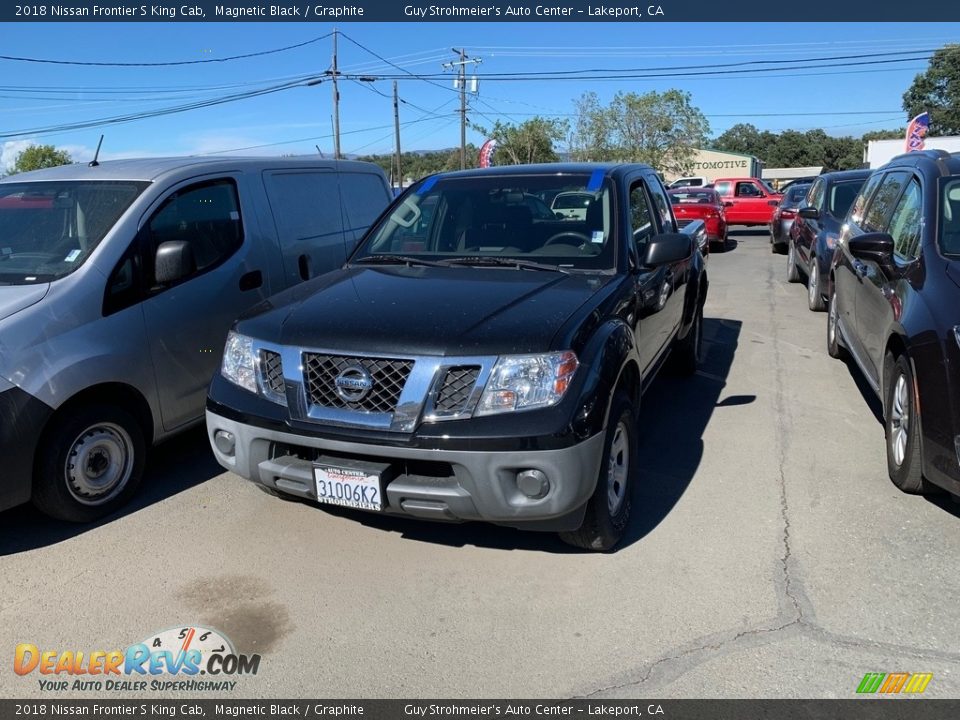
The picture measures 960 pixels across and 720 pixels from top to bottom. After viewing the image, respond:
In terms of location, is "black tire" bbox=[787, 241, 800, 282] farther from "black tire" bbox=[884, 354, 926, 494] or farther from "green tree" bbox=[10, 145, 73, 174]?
A: "green tree" bbox=[10, 145, 73, 174]

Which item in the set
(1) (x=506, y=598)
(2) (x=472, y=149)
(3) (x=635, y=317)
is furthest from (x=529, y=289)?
(2) (x=472, y=149)

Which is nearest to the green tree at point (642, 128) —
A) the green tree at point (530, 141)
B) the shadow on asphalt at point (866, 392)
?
the green tree at point (530, 141)

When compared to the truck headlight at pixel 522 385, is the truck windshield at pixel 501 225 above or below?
above

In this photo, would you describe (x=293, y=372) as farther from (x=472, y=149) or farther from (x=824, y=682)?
(x=472, y=149)

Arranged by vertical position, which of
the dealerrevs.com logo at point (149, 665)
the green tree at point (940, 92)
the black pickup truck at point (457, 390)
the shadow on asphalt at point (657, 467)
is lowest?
the dealerrevs.com logo at point (149, 665)

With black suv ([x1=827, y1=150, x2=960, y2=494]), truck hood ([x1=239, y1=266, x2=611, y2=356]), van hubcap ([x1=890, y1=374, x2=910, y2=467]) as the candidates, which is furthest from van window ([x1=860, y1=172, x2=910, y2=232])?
truck hood ([x1=239, y1=266, x2=611, y2=356])

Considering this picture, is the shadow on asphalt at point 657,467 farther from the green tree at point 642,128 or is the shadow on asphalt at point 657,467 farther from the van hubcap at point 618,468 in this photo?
the green tree at point 642,128

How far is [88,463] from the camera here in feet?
13.4

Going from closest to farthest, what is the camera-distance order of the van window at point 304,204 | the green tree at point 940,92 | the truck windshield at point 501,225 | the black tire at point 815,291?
1. the truck windshield at point 501,225
2. the van window at point 304,204
3. the black tire at point 815,291
4. the green tree at point 940,92

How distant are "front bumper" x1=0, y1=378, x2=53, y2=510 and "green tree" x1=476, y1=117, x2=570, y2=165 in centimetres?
4835

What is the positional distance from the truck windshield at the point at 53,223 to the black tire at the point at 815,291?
7917 millimetres

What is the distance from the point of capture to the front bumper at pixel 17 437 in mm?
3615

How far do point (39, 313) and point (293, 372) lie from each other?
4.87ft

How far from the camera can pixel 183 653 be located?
304 centimetres
